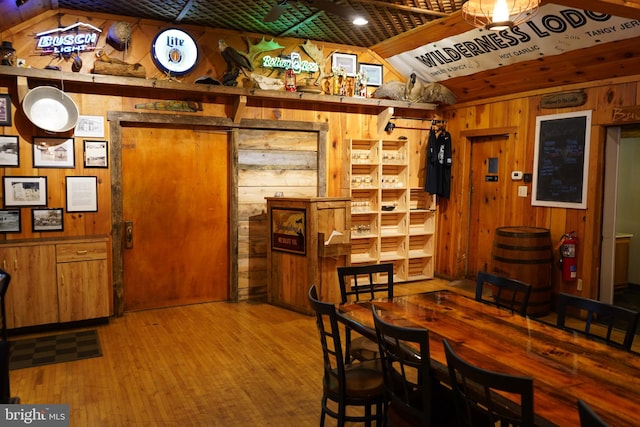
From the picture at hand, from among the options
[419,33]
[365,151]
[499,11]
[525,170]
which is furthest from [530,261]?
[499,11]

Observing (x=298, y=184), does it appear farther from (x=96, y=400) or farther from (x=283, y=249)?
(x=96, y=400)

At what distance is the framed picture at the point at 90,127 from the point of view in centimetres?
→ 475

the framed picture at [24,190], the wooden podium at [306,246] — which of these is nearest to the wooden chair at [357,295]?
the wooden podium at [306,246]

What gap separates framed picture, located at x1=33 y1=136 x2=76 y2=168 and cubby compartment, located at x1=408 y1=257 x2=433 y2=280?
14.4 ft

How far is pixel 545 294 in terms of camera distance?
5020mm

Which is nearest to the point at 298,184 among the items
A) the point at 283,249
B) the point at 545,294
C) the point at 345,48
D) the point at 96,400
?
the point at 283,249

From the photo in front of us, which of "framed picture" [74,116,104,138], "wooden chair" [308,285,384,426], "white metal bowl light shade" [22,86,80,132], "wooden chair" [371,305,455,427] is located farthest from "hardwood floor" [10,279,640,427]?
"white metal bowl light shade" [22,86,80,132]

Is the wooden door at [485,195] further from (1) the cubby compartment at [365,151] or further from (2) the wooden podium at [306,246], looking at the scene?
(2) the wooden podium at [306,246]

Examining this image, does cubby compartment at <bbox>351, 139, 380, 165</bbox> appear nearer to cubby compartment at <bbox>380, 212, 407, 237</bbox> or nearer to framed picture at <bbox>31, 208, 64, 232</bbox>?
cubby compartment at <bbox>380, 212, 407, 237</bbox>

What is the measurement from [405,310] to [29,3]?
13.2ft

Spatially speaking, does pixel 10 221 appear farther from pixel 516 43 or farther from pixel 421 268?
pixel 516 43

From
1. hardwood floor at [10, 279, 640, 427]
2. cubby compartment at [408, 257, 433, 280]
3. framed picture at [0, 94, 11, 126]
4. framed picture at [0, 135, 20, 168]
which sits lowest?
hardwood floor at [10, 279, 640, 427]

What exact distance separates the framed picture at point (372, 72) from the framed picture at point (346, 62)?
0.38 feet

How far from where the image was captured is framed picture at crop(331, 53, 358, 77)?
19.9 ft
